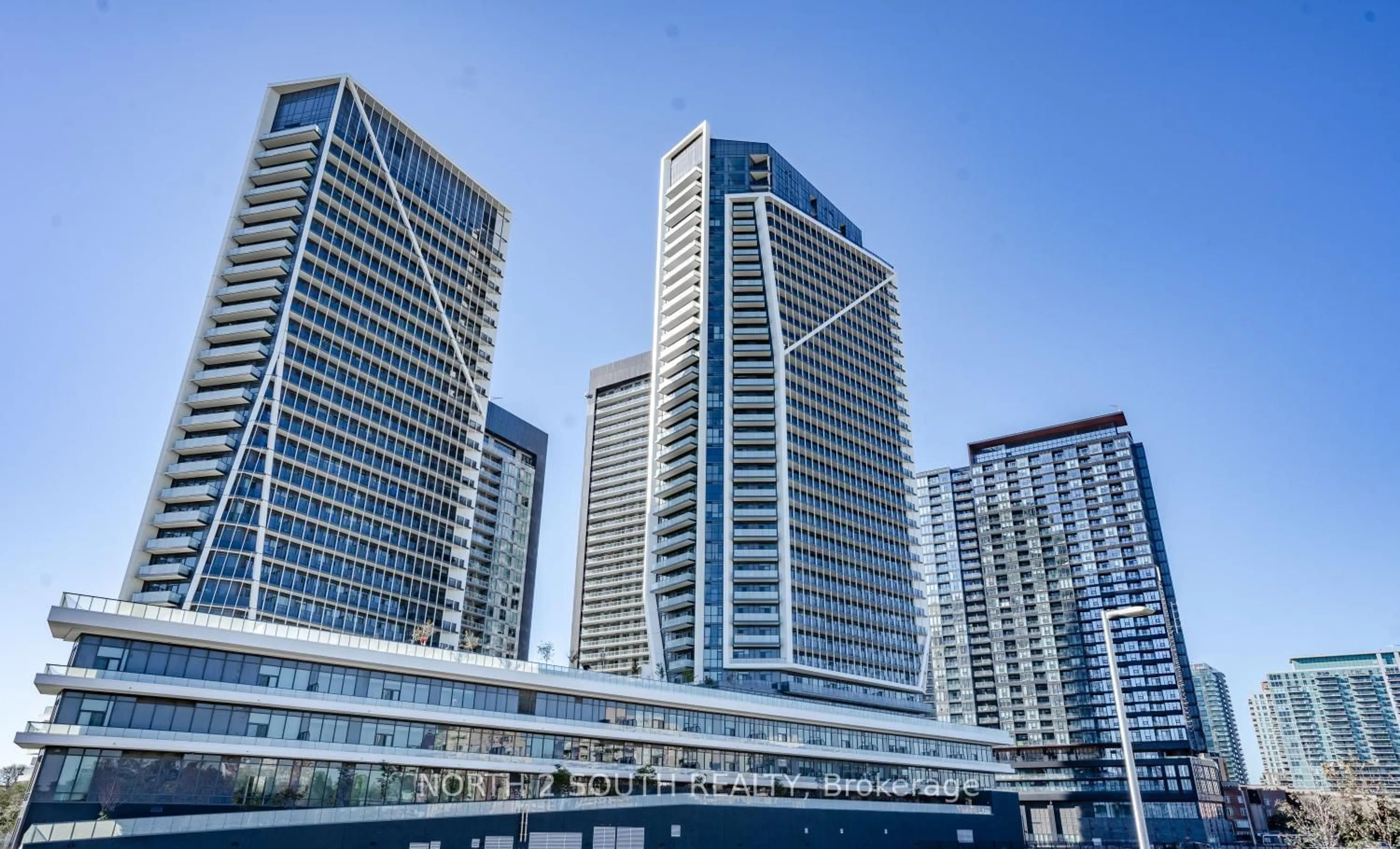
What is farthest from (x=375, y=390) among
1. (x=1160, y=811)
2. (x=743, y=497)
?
(x=1160, y=811)

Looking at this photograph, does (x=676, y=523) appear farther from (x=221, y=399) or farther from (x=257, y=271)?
(x=257, y=271)

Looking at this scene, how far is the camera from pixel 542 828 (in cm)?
5631

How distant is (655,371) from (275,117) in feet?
184

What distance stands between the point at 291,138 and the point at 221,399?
3224cm

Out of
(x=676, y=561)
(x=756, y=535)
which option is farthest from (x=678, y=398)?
(x=756, y=535)

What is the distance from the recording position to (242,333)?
86.9 metres

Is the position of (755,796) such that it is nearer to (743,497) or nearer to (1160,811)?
(743,497)

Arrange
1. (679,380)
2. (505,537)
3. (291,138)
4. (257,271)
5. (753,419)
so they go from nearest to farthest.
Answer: (257,271), (291,138), (753,419), (679,380), (505,537)

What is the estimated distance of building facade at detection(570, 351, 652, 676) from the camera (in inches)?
5640

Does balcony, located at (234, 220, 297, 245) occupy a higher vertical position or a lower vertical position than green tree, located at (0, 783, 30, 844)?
higher

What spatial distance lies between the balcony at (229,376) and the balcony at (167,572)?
1818cm

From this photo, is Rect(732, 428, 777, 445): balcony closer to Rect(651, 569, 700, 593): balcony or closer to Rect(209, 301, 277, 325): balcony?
Rect(651, 569, 700, 593): balcony

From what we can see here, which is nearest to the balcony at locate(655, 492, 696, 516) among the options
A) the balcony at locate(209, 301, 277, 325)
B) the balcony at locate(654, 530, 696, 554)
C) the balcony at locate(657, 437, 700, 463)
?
the balcony at locate(654, 530, 696, 554)

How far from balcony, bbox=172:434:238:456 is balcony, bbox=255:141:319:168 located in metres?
33.1
